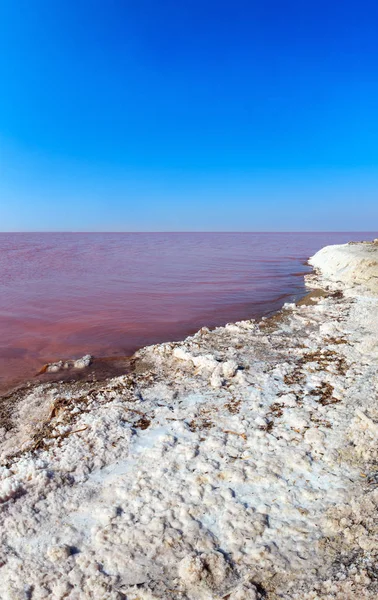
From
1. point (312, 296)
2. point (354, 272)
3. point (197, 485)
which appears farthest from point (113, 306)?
point (354, 272)

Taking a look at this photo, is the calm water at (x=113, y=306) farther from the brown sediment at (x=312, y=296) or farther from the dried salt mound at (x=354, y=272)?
the dried salt mound at (x=354, y=272)

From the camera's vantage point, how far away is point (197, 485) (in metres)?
2.41

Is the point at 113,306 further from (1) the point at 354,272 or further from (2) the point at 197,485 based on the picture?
(1) the point at 354,272

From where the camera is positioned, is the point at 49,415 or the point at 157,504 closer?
the point at 157,504

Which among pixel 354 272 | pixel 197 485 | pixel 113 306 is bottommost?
pixel 197 485

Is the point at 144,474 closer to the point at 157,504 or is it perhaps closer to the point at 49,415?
the point at 157,504

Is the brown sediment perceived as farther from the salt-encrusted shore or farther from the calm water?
the salt-encrusted shore

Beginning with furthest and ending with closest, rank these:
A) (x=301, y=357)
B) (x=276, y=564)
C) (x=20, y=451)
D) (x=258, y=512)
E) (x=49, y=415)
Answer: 1. (x=301, y=357)
2. (x=49, y=415)
3. (x=20, y=451)
4. (x=258, y=512)
5. (x=276, y=564)

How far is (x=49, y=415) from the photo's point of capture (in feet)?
11.7

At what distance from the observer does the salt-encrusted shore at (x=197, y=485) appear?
1.79 metres

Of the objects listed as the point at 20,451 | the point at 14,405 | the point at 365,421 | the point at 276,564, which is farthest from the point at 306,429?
the point at 14,405

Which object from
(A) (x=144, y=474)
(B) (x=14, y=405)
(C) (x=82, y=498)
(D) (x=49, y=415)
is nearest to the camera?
(C) (x=82, y=498)

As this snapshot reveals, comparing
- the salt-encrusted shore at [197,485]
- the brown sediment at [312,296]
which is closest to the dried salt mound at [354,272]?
the brown sediment at [312,296]

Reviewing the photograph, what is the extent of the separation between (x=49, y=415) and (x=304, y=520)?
255 cm
